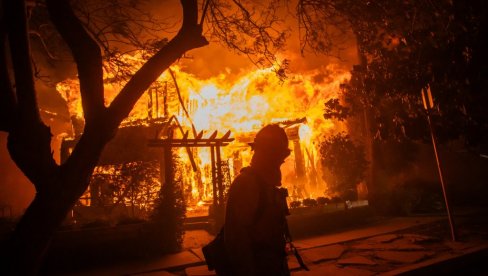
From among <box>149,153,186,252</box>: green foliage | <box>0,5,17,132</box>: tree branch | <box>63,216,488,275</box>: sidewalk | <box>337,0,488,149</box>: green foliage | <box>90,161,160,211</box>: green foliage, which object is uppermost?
<box>337,0,488,149</box>: green foliage

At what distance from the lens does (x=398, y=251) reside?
23.1ft

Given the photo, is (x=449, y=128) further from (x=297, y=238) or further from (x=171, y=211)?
A: (x=171, y=211)

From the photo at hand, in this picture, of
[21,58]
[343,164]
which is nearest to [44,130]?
[21,58]

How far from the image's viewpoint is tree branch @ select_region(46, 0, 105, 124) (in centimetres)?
412

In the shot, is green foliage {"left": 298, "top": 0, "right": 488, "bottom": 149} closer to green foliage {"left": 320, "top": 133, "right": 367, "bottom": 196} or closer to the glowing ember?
green foliage {"left": 320, "top": 133, "right": 367, "bottom": 196}

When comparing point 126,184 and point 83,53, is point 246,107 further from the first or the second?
point 83,53

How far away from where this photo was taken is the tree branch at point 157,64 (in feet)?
13.8

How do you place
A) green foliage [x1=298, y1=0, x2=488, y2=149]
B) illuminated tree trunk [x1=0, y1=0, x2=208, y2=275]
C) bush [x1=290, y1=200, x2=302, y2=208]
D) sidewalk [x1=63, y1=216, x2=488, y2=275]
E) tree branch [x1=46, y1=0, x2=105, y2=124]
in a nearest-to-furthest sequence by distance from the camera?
illuminated tree trunk [x1=0, y1=0, x2=208, y2=275] < tree branch [x1=46, y1=0, x2=105, y2=124] < sidewalk [x1=63, y1=216, x2=488, y2=275] < green foliage [x1=298, y1=0, x2=488, y2=149] < bush [x1=290, y1=200, x2=302, y2=208]

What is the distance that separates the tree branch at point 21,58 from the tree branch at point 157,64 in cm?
92

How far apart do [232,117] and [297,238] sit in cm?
979

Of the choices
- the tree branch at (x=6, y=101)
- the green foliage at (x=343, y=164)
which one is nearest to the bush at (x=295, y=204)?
the green foliage at (x=343, y=164)

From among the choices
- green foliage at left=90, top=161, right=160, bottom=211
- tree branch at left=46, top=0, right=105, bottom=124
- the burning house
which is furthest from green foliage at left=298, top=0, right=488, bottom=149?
green foliage at left=90, top=161, right=160, bottom=211

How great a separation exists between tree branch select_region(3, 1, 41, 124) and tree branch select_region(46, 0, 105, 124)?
0.39 meters

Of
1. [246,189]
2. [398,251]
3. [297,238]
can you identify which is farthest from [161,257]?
[246,189]
